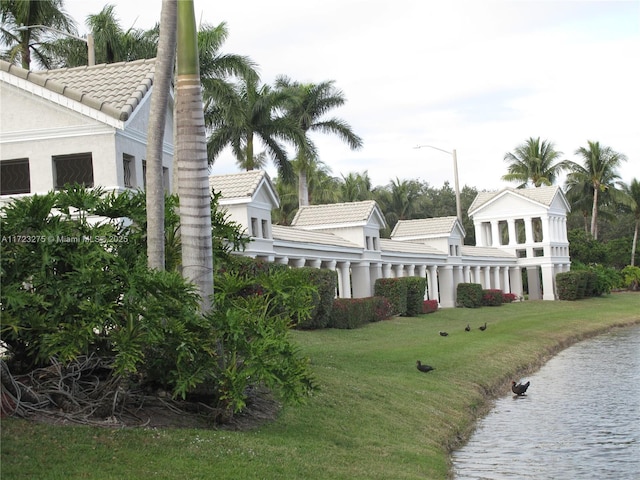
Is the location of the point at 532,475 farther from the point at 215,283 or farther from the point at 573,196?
the point at 573,196

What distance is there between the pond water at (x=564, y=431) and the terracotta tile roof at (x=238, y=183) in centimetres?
1254

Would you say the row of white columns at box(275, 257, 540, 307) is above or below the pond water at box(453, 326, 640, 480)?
above

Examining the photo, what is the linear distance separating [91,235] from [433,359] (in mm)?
15106

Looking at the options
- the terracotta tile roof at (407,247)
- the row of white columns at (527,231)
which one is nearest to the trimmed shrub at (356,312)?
the terracotta tile roof at (407,247)

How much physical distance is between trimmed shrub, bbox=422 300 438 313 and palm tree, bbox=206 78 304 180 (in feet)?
34.1

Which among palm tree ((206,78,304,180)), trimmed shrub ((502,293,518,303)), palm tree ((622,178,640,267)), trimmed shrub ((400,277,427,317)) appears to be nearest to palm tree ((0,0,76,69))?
palm tree ((206,78,304,180))

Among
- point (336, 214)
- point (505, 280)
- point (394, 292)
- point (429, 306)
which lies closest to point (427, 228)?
point (429, 306)

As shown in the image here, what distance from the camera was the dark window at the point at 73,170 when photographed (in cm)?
2598

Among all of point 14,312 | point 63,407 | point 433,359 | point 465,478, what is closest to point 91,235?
point 14,312

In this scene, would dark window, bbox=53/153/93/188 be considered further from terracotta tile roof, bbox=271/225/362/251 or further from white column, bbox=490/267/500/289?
white column, bbox=490/267/500/289

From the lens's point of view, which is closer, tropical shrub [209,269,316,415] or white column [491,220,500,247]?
tropical shrub [209,269,316,415]

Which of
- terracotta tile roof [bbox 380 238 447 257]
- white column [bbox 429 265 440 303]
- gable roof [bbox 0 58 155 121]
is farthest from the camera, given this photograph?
white column [bbox 429 265 440 303]

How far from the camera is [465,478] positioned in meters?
14.4

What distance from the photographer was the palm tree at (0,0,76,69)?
39844mm
